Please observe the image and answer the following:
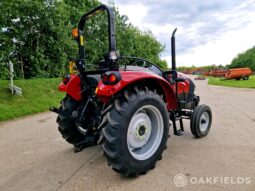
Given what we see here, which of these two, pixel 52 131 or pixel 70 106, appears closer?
pixel 70 106

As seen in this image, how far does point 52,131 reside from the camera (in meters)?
5.95

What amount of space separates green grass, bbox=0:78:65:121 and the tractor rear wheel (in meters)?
5.93

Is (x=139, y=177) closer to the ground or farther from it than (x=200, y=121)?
closer to the ground

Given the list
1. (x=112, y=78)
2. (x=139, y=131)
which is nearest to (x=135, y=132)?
(x=139, y=131)

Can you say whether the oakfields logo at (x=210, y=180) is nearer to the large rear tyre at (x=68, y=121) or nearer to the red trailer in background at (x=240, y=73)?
the large rear tyre at (x=68, y=121)

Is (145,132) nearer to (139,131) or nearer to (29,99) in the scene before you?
(139,131)

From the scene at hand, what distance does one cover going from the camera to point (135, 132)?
3373mm

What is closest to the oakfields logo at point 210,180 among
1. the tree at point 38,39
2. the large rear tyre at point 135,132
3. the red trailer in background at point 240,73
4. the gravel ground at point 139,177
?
the gravel ground at point 139,177

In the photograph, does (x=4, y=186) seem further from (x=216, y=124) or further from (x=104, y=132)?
(x=216, y=124)

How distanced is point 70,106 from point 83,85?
1.45 feet

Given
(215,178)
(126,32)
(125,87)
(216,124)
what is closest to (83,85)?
(125,87)

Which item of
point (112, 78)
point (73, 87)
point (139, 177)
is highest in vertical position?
point (112, 78)

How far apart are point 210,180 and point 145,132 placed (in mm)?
1023

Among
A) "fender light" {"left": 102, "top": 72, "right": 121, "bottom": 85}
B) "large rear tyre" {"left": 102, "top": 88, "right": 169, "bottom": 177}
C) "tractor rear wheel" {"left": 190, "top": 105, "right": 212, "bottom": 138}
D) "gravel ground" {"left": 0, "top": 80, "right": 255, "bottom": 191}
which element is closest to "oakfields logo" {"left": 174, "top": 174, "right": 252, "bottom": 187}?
"gravel ground" {"left": 0, "top": 80, "right": 255, "bottom": 191}
